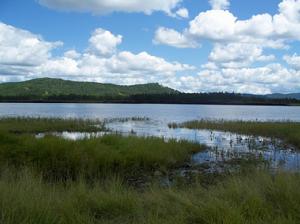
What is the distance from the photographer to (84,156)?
15.2 m

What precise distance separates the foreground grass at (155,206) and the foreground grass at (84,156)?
5.56m

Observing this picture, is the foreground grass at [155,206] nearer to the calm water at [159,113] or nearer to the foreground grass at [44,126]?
the foreground grass at [44,126]

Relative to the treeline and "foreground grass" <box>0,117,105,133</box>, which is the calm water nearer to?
"foreground grass" <box>0,117,105,133</box>

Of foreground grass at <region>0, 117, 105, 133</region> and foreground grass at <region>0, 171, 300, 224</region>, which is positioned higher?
foreground grass at <region>0, 171, 300, 224</region>

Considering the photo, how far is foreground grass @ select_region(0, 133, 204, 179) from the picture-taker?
14219 mm

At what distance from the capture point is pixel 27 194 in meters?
7.04

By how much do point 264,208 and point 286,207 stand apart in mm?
480

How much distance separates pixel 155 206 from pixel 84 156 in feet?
27.9

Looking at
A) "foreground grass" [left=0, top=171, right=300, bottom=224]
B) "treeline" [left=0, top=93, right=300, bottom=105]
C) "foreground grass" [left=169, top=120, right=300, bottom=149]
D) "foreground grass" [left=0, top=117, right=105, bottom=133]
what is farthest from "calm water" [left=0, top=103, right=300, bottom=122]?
"treeline" [left=0, top=93, right=300, bottom=105]

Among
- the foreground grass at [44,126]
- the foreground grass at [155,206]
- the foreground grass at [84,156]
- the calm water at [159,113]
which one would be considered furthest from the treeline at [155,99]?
the foreground grass at [155,206]

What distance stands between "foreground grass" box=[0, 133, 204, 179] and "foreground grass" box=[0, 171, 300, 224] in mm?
5559

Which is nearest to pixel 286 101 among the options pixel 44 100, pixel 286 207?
pixel 44 100

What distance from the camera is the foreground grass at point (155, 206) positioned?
5.99 metres

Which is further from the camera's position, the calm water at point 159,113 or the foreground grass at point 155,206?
the calm water at point 159,113
